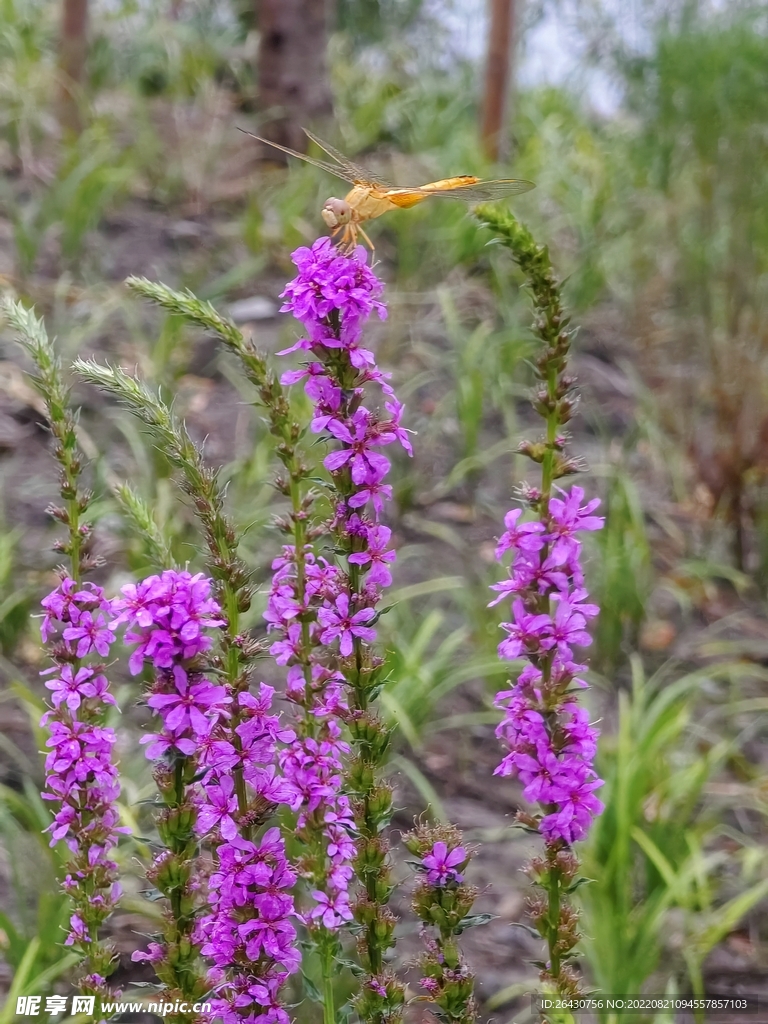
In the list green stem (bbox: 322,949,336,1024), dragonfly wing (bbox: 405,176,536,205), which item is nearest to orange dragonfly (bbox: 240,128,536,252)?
dragonfly wing (bbox: 405,176,536,205)

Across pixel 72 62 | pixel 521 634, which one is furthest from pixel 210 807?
pixel 72 62

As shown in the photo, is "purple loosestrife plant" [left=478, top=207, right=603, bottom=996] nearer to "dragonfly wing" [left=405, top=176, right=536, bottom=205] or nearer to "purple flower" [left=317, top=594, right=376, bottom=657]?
"purple flower" [left=317, top=594, right=376, bottom=657]

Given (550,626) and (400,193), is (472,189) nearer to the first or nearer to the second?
(400,193)

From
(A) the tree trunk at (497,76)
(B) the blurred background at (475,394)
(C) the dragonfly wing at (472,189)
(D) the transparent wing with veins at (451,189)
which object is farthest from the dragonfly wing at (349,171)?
(A) the tree trunk at (497,76)

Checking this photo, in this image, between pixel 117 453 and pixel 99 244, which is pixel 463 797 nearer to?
pixel 117 453

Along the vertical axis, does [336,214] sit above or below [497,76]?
below
